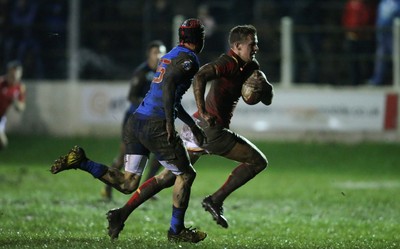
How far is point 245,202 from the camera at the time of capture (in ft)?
51.2

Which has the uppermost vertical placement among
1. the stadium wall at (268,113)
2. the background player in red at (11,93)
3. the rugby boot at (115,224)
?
the rugby boot at (115,224)

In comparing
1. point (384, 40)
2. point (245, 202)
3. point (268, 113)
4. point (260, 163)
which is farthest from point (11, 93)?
point (260, 163)

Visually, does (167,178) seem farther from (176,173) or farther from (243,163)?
(243,163)

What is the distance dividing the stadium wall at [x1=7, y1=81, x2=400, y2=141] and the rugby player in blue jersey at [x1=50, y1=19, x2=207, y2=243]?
42.4ft

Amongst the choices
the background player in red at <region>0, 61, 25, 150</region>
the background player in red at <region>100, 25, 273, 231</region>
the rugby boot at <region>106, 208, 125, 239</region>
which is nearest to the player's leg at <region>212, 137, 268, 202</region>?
the background player in red at <region>100, 25, 273, 231</region>

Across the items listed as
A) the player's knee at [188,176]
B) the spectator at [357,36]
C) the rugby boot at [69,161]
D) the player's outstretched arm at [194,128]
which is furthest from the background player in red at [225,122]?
the spectator at [357,36]

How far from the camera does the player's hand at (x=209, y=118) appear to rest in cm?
1069

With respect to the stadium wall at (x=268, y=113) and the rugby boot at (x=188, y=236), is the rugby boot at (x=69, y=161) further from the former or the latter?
the stadium wall at (x=268, y=113)

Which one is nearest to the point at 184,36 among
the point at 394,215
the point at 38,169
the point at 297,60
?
the point at 394,215

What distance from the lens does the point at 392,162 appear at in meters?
21.7

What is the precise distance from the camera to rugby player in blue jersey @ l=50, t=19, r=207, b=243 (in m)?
10.3

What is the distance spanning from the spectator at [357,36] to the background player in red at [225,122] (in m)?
12.6

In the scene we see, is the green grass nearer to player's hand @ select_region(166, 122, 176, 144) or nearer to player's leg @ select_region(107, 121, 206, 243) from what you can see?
player's leg @ select_region(107, 121, 206, 243)

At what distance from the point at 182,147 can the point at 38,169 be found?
982cm
